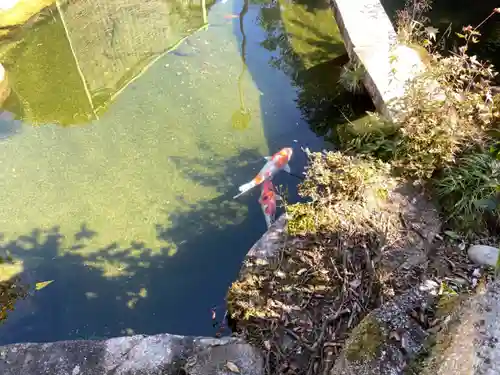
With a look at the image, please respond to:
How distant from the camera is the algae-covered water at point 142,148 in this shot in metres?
4.79

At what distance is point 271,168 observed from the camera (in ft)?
18.0

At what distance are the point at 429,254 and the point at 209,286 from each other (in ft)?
7.09

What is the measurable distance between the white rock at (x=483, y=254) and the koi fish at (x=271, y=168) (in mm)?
2270

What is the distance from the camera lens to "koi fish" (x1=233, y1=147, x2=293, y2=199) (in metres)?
5.45

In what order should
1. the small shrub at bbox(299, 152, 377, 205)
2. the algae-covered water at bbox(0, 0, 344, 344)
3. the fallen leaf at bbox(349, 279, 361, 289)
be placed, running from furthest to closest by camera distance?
the algae-covered water at bbox(0, 0, 344, 344)
the small shrub at bbox(299, 152, 377, 205)
the fallen leaf at bbox(349, 279, 361, 289)

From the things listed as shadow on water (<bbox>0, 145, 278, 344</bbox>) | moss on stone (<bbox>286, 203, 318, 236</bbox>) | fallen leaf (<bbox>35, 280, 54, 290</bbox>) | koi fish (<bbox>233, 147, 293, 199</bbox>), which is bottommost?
shadow on water (<bbox>0, 145, 278, 344</bbox>)

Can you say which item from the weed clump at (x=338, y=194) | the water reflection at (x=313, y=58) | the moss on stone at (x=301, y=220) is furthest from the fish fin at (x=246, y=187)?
the water reflection at (x=313, y=58)

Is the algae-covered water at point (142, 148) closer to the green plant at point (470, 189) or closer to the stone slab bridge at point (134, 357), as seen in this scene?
the stone slab bridge at point (134, 357)

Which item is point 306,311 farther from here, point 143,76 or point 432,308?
point 143,76

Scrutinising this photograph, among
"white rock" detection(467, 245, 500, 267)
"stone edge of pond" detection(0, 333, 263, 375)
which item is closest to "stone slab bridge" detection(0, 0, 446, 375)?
"stone edge of pond" detection(0, 333, 263, 375)

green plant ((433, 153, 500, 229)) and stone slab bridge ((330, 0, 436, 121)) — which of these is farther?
stone slab bridge ((330, 0, 436, 121))

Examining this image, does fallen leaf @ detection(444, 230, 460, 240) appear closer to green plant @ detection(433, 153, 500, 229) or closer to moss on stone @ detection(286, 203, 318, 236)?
green plant @ detection(433, 153, 500, 229)

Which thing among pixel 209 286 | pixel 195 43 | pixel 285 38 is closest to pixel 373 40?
pixel 285 38

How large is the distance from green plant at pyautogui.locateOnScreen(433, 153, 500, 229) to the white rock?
269mm
